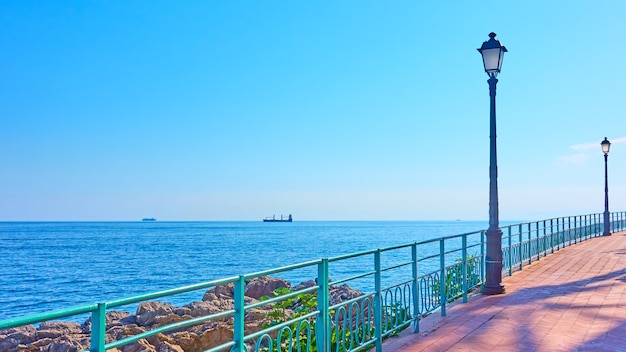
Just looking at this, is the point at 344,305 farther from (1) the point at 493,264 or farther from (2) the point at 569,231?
(2) the point at 569,231

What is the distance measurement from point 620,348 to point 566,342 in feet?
1.94

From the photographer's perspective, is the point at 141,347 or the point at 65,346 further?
the point at 65,346

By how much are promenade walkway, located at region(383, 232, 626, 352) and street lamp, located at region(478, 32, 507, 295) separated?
0.42 m

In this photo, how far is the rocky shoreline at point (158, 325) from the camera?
13.5 metres

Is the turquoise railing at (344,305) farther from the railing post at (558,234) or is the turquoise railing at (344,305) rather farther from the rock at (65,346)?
the rock at (65,346)

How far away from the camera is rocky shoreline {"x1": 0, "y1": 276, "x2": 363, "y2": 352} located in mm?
13539

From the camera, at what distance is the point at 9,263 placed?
5734cm

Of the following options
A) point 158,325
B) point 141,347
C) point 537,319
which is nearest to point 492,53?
point 537,319

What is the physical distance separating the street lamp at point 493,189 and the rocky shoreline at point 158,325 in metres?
4.32

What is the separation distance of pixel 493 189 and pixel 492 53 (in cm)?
255

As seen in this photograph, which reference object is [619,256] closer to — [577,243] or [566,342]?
[577,243]

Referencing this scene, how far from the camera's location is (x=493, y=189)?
11.1m

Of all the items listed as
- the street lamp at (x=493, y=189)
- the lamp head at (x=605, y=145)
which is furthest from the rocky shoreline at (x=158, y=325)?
the lamp head at (x=605, y=145)

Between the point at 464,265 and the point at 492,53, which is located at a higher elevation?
the point at 492,53
